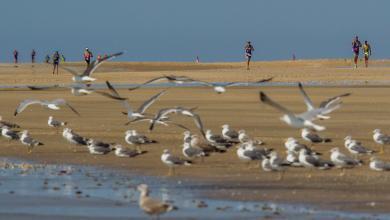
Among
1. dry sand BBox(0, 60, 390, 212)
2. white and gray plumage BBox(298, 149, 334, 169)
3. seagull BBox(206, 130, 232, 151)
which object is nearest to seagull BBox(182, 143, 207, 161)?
dry sand BBox(0, 60, 390, 212)

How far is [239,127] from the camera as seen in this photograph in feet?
91.9

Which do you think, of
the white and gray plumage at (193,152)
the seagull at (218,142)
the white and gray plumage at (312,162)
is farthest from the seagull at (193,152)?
the white and gray plumage at (312,162)

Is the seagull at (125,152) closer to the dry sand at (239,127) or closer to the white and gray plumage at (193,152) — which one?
the dry sand at (239,127)

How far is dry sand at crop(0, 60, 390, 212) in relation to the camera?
56.4ft

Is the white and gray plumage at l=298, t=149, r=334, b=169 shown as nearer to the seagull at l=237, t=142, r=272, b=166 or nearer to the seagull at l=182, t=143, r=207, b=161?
the seagull at l=237, t=142, r=272, b=166

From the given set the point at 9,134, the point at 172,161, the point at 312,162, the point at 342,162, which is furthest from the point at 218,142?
the point at 9,134

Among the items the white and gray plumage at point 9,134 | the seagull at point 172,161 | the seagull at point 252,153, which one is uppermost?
the seagull at point 252,153

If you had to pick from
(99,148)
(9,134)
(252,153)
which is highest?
(252,153)

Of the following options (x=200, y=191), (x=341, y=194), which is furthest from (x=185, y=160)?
(x=341, y=194)

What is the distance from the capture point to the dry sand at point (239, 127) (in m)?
17.2

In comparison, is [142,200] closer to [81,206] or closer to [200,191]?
[81,206]

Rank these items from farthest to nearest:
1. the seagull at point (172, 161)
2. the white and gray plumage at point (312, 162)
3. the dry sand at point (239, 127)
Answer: the seagull at point (172, 161)
the white and gray plumage at point (312, 162)
the dry sand at point (239, 127)

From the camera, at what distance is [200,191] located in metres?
17.5

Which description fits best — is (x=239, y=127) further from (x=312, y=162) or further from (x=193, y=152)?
(x=312, y=162)
